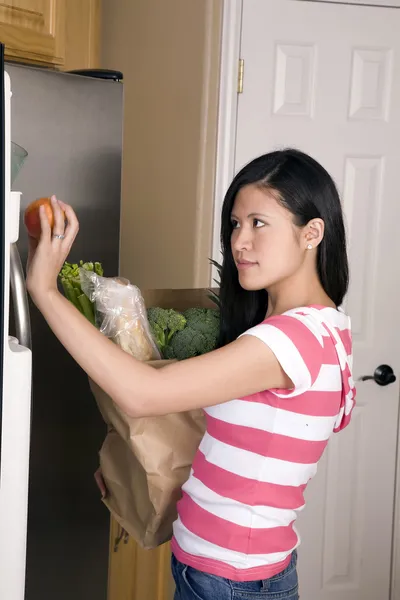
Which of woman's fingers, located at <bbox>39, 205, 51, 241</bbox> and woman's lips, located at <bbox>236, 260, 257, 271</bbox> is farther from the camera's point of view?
woman's lips, located at <bbox>236, 260, 257, 271</bbox>

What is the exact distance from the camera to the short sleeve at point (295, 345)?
1233 millimetres

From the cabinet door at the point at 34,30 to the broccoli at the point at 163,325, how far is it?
86 centimetres

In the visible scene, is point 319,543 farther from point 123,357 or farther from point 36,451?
point 123,357

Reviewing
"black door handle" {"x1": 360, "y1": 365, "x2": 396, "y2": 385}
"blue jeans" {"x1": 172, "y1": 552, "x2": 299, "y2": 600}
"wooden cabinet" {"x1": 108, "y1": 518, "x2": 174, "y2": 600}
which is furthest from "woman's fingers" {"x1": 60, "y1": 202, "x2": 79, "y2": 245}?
"black door handle" {"x1": 360, "y1": 365, "x2": 396, "y2": 385}

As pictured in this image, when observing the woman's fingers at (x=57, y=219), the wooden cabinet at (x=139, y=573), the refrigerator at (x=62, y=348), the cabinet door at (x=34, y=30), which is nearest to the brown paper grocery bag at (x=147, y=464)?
the refrigerator at (x=62, y=348)

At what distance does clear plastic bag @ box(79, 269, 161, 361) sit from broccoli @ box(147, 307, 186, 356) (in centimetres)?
5

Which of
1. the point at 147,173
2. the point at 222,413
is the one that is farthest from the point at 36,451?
the point at 147,173

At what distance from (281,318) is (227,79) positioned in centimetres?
138

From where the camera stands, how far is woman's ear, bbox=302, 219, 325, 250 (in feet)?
4.44

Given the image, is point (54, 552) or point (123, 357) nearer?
point (123, 357)

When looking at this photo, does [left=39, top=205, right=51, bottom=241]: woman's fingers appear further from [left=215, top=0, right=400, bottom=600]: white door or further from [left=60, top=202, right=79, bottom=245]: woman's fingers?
[left=215, top=0, right=400, bottom=600]: white door

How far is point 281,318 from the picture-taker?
4.21 ft

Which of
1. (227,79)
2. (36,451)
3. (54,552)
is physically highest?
(227,79)

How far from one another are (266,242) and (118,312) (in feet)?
1.00
